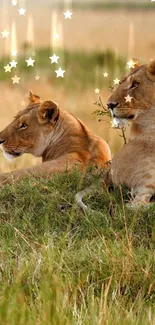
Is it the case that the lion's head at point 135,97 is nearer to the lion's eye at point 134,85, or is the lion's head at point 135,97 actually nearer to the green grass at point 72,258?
the lion's eye at point 134,85

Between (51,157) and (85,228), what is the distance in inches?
57.7

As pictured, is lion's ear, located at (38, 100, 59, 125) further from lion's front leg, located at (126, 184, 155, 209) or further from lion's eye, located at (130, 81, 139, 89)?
lion's front leg, located at (126, 184, 155, 209)

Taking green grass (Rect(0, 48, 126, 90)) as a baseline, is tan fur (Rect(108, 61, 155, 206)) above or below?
above

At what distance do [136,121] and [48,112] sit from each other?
939mm

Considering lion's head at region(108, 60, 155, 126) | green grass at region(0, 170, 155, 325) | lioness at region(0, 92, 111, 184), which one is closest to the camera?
green grass at region(0, 170, 155, 325)

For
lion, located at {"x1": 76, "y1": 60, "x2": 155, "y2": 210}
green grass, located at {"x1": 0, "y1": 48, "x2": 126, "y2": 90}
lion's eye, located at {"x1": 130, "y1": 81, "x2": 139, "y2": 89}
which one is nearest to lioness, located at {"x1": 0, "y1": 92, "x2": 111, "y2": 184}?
lion, located at {"x1": 76, "y1": 60, "x2": 155, "y2": 210}

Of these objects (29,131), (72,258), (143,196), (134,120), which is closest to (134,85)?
(134,120)

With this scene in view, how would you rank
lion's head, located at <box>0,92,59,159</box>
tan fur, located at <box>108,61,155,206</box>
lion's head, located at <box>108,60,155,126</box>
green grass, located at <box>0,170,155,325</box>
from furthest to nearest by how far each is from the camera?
lion's head, located at <box>0,92,59,159</box>
lion's head, located at <box>108,60,155,126</box>
tan fur, located at <box>108,61,155,206</box>
green grass, located at <box>0,170,155,325</box>

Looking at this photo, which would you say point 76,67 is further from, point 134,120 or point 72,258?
point 72,258

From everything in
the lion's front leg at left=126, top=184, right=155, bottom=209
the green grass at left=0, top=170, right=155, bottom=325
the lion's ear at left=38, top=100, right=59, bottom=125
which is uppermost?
the lion's ear at left=38, top=100, right=59, bottom=125

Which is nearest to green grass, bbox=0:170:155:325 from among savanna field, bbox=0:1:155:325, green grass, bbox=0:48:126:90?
savanna field, bbox=0:1:155:325

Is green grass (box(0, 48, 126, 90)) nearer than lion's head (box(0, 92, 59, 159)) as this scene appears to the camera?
No

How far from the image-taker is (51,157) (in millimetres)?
6418

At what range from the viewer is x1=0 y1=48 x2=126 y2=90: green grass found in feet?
59.8
